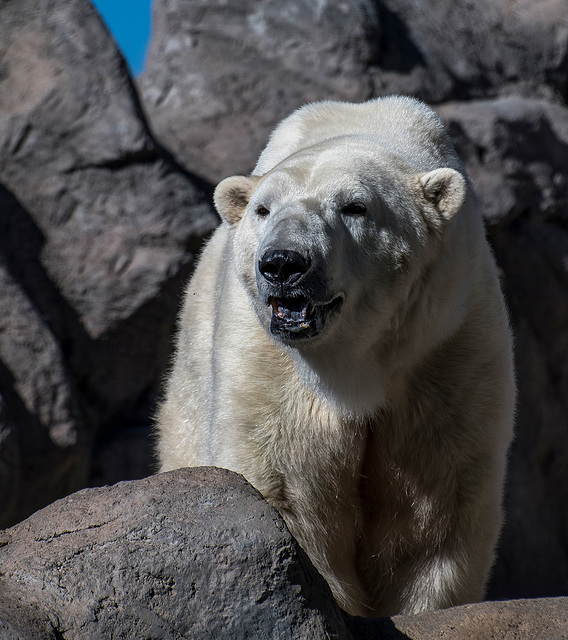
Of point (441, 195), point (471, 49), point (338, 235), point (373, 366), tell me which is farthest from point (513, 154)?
point (338, 235)

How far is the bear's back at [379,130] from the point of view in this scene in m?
3.29

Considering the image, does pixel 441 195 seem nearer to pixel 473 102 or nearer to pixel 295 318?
pixel 295 318

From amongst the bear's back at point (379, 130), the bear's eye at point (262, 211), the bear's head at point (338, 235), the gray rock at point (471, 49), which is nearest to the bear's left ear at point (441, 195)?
the bear's head at point (338, 235)

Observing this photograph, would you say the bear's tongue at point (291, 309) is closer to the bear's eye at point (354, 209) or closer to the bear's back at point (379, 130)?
the bear's eye at point (354, 209)

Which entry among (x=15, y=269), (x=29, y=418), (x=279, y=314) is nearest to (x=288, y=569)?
(x=279, y=314)

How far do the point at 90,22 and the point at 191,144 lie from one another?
40.9 inches

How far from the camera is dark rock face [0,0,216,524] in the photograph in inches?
221

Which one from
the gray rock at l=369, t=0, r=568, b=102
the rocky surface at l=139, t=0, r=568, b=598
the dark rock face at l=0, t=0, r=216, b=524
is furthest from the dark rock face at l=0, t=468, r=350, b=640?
the gray rock at l=369, t=0, r=568, b=102

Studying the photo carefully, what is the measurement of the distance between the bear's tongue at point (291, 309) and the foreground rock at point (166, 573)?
0.59m

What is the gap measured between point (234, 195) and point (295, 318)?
67 cm

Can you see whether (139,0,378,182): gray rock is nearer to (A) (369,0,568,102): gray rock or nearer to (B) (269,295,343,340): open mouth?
(A) (369,0,568,102): gray rock

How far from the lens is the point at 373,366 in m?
3.13

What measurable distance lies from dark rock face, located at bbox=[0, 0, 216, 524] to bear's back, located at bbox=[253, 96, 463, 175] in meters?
2.20

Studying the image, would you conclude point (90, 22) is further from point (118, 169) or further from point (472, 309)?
point (472, 309)
